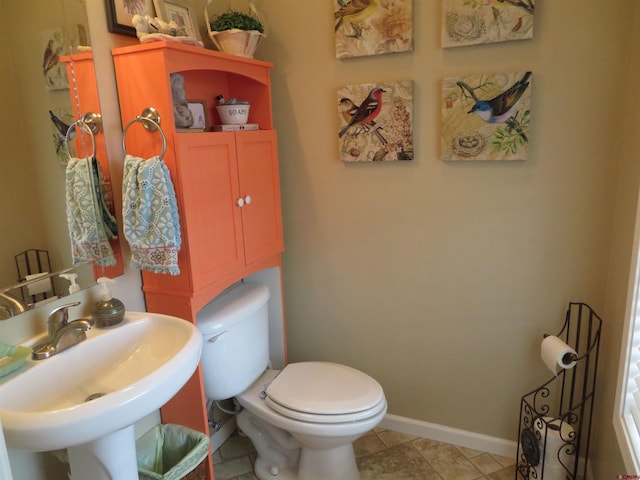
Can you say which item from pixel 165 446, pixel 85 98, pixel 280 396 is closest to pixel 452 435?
pixel 280 396

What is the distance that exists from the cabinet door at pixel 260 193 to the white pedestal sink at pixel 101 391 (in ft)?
1.78

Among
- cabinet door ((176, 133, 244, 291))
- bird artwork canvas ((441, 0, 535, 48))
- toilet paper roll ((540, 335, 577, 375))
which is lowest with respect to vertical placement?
toilet paper roll ((540, 335, 577, 375))

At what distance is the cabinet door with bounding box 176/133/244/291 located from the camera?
1.55 m

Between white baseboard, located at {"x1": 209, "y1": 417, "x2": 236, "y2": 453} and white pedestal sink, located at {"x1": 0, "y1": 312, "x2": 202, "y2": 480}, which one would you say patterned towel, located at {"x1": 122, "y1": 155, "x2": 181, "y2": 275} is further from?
white baseboard, located at {"x1": 209, "y1": 417, "x2": 236, "y2": 453}

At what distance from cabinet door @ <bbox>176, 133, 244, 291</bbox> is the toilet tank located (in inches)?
6.6

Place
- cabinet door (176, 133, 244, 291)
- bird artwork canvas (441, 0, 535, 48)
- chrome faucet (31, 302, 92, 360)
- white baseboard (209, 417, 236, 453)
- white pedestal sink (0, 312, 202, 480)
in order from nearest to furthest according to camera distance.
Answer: white pedestal sink (0, 312, 202, 480)
chrome faucet (31, 302, 92, 360)
cabinet door (176, 133, 244, 291)
bird artwork canvas (441, 0, 535, 48)
white baseboard (209, 417, 236, 453)

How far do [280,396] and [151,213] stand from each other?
2.82 feet

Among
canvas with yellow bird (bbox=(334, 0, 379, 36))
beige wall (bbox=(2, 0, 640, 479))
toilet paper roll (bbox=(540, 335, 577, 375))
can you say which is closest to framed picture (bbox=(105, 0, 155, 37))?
beige wall (bbox=(2, 0, 640, 479))

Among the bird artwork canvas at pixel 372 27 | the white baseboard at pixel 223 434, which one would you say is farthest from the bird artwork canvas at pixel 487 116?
the white baseboard at pixel 223 434

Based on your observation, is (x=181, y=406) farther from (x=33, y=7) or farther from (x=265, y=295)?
(x=33, y=7)

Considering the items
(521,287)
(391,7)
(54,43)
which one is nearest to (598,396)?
(521,287)

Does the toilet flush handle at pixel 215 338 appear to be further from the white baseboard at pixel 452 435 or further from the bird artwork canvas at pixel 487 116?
the bird artwork canvas at pixel 487 116

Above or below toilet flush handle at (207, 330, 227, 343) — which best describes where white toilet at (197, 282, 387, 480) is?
below

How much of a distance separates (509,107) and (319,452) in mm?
1499
